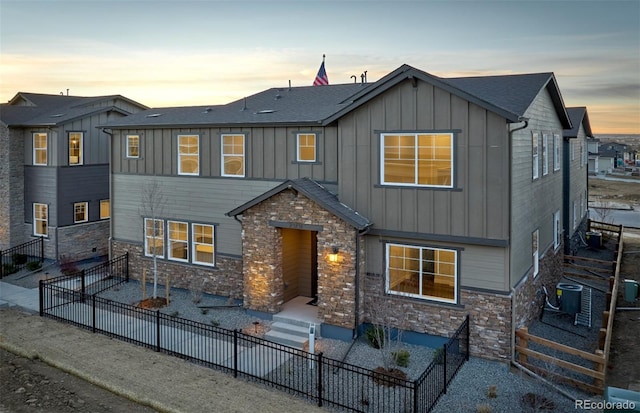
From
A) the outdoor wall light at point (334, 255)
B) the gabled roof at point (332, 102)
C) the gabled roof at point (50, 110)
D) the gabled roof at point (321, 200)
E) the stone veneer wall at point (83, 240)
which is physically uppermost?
the gabled roof at point (50, 110)

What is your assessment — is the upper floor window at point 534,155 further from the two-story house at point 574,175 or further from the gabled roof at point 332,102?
the two-story house at point 574,175

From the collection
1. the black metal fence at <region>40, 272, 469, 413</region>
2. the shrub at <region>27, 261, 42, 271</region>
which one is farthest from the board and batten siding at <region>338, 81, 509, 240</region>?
the shrub at <region>27, 261, 42, 271</region>

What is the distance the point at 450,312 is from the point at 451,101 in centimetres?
574

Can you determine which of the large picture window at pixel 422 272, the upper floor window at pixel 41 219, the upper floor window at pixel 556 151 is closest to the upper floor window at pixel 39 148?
the upper floor window at pixel 41 219

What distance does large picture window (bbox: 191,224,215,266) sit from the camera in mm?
18734

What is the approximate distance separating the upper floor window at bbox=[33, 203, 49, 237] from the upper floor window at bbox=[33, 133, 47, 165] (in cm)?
221

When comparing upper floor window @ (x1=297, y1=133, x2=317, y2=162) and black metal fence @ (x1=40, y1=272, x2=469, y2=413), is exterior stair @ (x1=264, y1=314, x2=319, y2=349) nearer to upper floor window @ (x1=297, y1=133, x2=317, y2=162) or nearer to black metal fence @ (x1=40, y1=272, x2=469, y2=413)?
black metal fence @ (x1=40, y1=272, x2=469, y2=413)

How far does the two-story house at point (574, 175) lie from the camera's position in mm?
23375

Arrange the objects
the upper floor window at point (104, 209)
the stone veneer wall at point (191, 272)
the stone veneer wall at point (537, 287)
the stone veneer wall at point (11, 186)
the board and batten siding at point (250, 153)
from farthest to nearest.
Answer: the upper floor window at point (104, 209)
the stone veneer wall at point (11, 186)
the stone veneer wall at point (191, 272)
the board and batten siding at point (250, 153)
the stone veneer wall at point (537, 287)

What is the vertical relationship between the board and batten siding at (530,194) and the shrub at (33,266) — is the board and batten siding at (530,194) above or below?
above

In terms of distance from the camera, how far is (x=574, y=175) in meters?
25.8

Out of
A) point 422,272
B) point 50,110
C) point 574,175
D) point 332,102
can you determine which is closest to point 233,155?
point 332,102

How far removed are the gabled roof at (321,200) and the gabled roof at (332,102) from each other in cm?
206

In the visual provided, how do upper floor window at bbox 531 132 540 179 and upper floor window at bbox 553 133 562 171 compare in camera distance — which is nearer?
upper floor window at bbox 531 132 540 179
